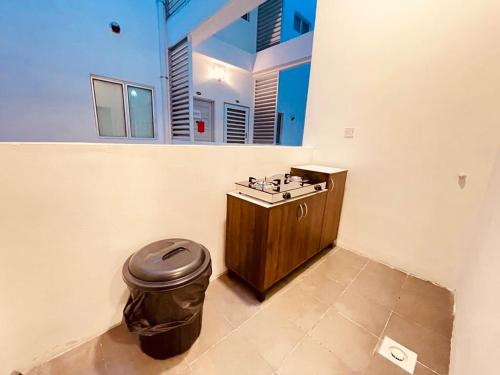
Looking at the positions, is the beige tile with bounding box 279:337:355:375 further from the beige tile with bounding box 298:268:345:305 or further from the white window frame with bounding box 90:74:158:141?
the white window frame with bounding box 90:74:158:141

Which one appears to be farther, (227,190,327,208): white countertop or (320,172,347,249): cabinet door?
(320,172,347,249): cabinet door

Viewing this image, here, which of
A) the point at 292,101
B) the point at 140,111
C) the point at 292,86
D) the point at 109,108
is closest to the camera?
the point at 109,108

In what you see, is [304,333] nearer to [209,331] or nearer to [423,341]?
[209,331]

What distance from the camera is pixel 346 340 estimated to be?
121 cm

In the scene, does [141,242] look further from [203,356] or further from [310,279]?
[310,279]

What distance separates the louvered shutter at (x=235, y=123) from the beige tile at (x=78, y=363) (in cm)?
474

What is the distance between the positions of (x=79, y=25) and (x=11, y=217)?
157 inches

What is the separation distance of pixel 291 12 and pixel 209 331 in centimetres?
707

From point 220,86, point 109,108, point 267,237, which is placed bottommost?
point 267,237

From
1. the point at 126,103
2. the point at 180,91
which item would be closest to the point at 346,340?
the point at 180,91

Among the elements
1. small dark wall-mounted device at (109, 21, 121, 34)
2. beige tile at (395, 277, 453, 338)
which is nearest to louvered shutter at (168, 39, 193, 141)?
small dark wall-mounted device at (109, 21, 121, 34)

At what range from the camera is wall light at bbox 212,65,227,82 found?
4.66 m

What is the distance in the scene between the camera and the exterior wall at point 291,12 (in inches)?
197

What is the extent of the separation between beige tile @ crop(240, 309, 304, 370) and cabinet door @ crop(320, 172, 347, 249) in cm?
89
